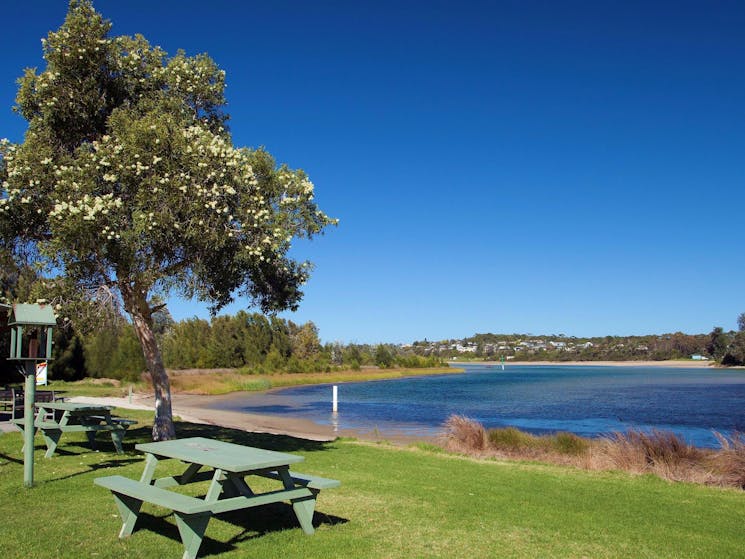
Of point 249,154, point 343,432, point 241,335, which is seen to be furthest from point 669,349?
point 249,154

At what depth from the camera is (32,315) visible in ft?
28.3

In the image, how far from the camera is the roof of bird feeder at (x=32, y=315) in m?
8.47

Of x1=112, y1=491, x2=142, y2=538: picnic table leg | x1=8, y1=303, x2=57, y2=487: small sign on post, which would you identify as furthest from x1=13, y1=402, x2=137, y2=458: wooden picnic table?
x1=112, y1=491, x2=142, y2=538: picnic table leg

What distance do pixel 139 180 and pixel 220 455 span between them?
19.0 feet

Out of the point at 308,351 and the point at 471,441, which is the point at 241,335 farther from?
the point at 471,441

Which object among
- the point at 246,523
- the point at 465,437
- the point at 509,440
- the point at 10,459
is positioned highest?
the point at 10,459

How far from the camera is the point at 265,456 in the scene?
20.8 ft

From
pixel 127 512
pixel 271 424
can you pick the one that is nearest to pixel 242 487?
pixel 127 512

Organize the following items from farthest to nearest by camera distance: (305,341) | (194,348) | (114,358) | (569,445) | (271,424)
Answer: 1. (305,341)
2. (194,348)
3. (114,358)
4. (271,424)
5. (569,445)

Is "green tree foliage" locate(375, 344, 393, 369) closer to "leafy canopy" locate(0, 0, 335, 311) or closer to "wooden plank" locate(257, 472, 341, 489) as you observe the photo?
"leafy canopy" locate(0, 0, 335, 311)

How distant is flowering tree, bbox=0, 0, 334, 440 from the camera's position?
10.3 meters

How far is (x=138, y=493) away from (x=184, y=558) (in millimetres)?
Result: 868

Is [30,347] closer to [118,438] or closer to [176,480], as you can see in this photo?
[176,480]

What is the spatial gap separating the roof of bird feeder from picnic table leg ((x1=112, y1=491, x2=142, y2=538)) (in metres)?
3.36
